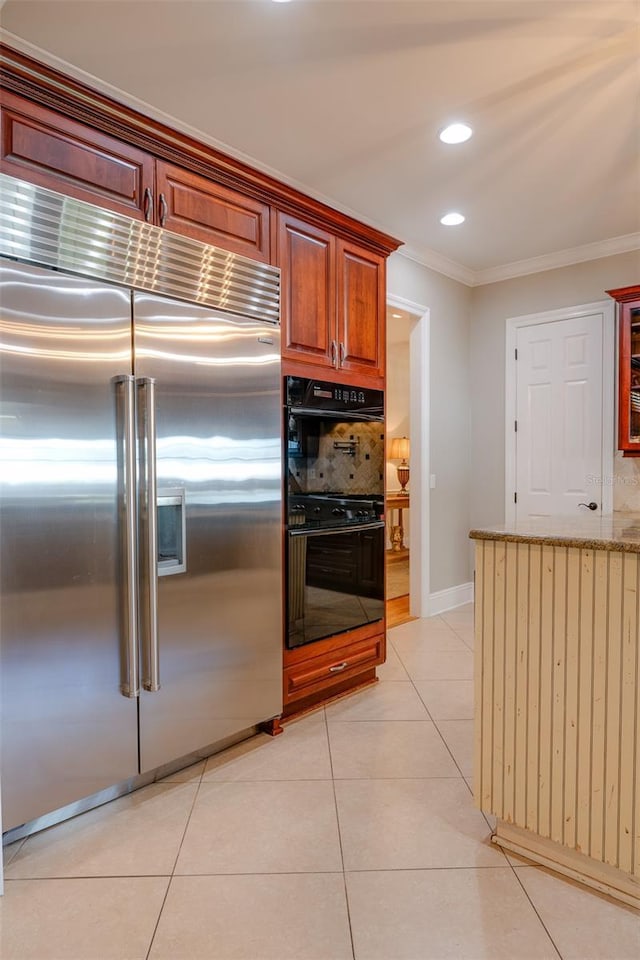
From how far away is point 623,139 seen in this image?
2646 millimetres

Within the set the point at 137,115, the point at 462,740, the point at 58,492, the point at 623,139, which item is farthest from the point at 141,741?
the point at 623,139

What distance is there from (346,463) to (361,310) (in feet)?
2.77

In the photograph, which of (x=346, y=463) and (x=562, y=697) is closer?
(x=562, y=697)

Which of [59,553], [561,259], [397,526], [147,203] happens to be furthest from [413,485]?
[397,526]

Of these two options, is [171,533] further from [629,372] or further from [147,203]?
[629,372]

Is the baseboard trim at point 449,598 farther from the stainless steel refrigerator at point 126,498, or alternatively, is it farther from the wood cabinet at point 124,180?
the wood cabinet at point 124,180

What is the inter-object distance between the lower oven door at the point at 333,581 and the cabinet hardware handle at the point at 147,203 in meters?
1.41

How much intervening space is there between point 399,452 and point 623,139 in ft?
17.0

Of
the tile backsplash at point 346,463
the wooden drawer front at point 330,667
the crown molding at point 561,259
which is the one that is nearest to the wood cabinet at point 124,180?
the tile backsplash at point 346,463

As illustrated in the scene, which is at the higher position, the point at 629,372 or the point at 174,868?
the point at 629,372

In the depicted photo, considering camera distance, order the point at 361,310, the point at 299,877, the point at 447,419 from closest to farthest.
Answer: the point at 299,877
the point at 361,310
the point at 447,419

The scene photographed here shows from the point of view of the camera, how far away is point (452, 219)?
3.58 meters

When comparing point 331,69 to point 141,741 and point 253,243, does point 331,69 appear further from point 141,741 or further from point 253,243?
point 141,741

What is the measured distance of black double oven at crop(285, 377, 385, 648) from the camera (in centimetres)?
261
